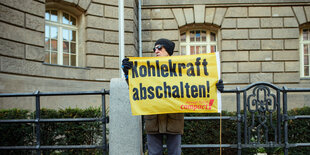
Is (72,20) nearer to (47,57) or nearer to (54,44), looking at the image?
(54,44)

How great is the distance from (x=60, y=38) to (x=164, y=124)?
9.01m

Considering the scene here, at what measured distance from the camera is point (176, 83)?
12.6ft

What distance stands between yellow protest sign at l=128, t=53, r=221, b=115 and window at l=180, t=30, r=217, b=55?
9.63 meters

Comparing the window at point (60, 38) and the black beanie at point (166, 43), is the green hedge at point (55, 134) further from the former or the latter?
the window at point (60, 38)

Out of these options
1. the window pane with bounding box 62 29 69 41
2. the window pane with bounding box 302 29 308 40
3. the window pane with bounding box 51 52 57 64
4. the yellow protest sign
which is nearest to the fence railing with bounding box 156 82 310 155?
the yellow protest sign

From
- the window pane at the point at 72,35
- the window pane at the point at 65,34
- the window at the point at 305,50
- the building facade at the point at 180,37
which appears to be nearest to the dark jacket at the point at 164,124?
the building facade at the point at 180,37

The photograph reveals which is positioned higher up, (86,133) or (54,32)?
(54,32)

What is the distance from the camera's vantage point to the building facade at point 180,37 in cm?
1079

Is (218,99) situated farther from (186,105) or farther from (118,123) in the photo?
(118,123)

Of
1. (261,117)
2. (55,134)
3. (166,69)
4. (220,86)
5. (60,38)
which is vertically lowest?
(55,134)

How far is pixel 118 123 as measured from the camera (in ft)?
14.2

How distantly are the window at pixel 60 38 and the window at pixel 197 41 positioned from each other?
16.8 feet

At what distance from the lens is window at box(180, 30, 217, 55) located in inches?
527

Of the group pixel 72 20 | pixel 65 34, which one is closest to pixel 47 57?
pixel 65 34
